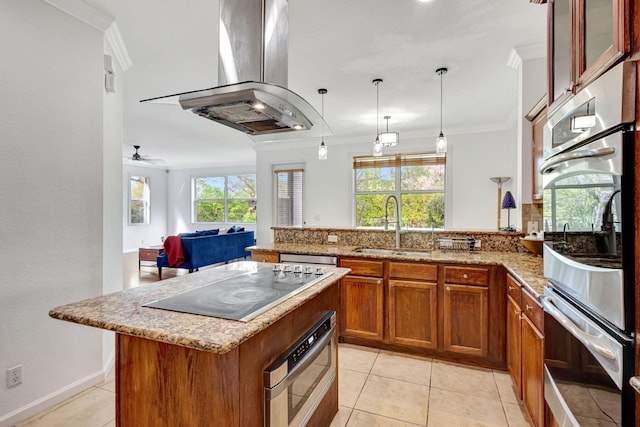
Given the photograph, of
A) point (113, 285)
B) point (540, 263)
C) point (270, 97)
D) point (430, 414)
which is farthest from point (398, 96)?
point (113, 285)

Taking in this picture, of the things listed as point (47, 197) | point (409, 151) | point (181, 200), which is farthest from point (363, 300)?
point (181, 200)

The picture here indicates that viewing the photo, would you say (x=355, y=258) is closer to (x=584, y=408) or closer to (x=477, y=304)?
(x=477, y=304)

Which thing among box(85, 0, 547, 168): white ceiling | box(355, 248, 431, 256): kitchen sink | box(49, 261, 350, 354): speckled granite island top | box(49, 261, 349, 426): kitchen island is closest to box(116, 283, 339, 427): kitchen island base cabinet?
box(49, 261, 349, 426): kitchen island

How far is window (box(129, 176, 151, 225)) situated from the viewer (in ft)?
28.7

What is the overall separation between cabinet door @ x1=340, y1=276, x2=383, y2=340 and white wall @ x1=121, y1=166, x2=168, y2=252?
7957mm

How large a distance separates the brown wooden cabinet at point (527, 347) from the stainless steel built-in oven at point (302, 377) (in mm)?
1060

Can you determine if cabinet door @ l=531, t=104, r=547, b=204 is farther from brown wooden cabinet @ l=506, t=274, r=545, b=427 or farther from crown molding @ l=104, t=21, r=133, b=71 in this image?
crown molding @ l=104, t=21, r=133, b=71

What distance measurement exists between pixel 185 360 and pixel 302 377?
570 mm

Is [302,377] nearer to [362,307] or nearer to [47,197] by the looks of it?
[362,307]

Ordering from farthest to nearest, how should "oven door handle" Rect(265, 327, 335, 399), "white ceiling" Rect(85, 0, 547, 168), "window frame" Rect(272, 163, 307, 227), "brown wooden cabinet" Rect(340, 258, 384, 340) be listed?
"window frame" Rect(272, 163, 307, 227) < "brown wooden cabinet" Rect(340, 258, 384, 340) < "white ceiling" Rect(85, 0, 547, 168) < "oven door handle" Rect(265, 327, 335, 399)

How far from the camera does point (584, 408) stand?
1079 mm

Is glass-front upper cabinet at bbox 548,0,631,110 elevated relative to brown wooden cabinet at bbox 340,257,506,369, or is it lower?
elevated

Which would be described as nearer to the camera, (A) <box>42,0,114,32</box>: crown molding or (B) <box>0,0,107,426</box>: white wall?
(B) <box>0,0,107,426</box>: white wall

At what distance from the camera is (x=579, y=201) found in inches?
44.3
